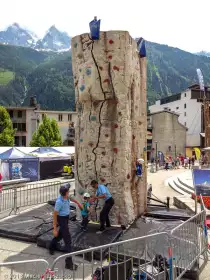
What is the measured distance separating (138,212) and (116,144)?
2.34m

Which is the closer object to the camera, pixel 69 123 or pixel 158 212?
pixel 158 212

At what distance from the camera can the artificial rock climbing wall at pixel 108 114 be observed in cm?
772

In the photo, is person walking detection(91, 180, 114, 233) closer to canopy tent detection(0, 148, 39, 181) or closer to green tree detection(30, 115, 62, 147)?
canopy tent detection(0, 148, 39, 181)

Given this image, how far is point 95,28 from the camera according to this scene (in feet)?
25.0

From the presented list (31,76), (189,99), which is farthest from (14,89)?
(189,99)

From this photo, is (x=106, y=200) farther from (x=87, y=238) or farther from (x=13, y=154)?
(x=13, y=154)

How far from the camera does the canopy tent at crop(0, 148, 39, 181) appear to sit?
1952 cm

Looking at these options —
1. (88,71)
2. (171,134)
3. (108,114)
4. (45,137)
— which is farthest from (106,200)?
(171,134)

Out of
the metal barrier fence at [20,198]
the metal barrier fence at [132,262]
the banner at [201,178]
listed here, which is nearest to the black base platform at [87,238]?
the metal barrier fence at [132,262]

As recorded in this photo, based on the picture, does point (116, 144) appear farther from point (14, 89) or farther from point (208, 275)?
point (14, 89)

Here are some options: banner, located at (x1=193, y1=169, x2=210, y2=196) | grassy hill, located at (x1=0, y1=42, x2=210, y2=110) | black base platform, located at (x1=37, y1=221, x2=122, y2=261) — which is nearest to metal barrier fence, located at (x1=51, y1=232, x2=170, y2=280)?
black base platform, located at (x1=37, y1=221, x2=122, y2=261)

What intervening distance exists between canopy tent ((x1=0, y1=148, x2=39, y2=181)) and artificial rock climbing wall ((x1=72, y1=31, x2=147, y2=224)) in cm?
1267

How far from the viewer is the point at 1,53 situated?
174m

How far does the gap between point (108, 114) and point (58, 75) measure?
119987 mm
